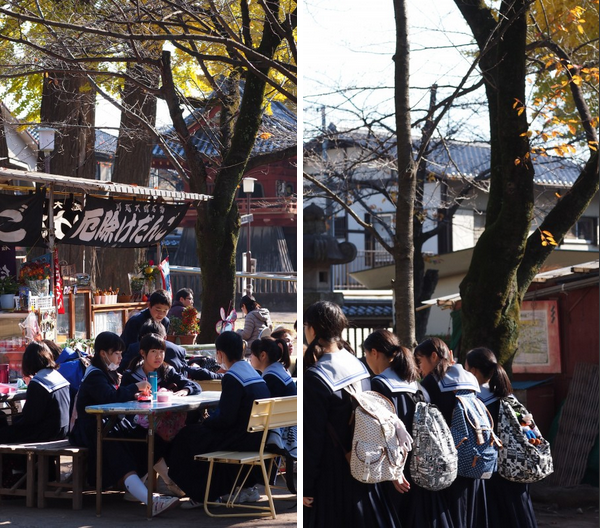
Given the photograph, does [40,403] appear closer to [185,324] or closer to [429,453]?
[429,453]

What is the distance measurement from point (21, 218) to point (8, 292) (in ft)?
2.62

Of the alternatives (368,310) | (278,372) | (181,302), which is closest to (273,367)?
(278,372)

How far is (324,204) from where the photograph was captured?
4.68 metres

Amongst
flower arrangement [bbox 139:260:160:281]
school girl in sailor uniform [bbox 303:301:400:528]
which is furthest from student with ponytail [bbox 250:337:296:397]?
flower arrangement [bbox 139:260:160:281]

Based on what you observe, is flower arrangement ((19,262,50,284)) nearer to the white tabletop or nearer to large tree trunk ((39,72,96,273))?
the white tabletop

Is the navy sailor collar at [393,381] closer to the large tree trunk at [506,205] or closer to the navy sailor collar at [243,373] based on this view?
the large tree trunk at [506,205]

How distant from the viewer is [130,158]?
44.3 feet

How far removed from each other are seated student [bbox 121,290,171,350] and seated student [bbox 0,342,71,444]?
121cm

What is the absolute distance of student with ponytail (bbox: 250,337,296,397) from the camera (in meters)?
5.71

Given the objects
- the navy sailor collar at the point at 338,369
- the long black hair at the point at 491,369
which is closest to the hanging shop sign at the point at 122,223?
the long black hair at the point at 491,369

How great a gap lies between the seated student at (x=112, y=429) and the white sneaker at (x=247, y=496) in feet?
1.47

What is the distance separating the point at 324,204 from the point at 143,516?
2.51m

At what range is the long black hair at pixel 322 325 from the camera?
3.79 meters

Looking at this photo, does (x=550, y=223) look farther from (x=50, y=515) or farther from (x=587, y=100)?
(x=50, y=515)
